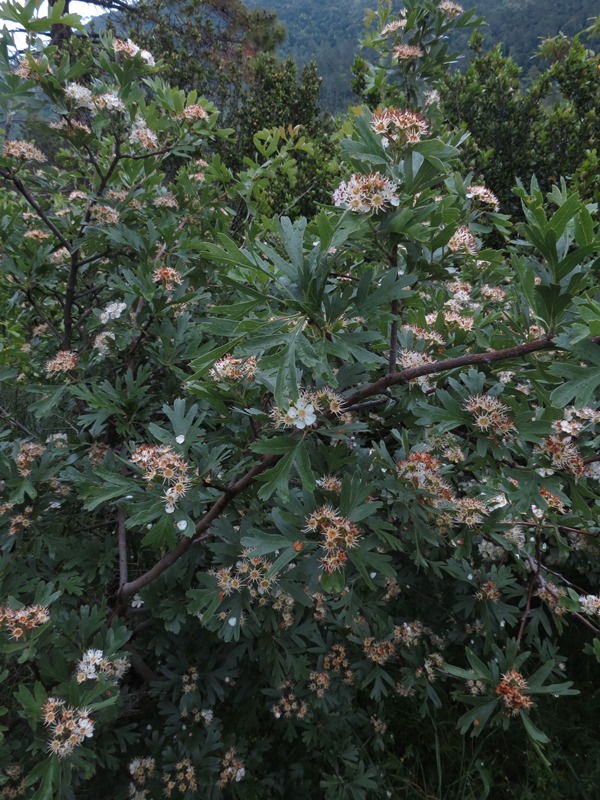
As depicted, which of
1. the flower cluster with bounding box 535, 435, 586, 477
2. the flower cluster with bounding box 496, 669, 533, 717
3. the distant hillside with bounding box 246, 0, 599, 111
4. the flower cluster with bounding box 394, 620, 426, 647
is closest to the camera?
the flower cluster with bounding box 535, 435, 586, 477

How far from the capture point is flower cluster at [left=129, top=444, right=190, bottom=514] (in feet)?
3.80

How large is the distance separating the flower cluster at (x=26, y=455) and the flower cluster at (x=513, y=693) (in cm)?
169

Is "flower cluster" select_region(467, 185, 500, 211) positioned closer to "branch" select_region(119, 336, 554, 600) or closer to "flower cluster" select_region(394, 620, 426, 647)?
"branch" select_region(119, 336, 554, 600)

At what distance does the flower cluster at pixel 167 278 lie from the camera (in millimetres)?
1775

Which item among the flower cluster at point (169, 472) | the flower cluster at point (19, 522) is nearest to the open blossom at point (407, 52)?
the flower cluster at point (169, 472)

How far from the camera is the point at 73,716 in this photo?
1199mm

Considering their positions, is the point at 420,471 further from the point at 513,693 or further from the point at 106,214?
the point at 106,214

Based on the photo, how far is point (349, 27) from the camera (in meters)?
34.9

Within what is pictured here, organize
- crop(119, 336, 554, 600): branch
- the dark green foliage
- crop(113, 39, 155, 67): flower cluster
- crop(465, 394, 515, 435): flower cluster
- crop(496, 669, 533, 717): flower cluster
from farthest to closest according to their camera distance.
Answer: the dark green foliage < crop(113, 39, 155, 67): flower cluster < crop(496, 669, 533, 717): flower cluster < crop(465, 394, 515, 435): flower cluster < crop(119, 336, 554, 600): branch

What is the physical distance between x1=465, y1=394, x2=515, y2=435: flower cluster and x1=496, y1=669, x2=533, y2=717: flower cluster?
917 millimetres

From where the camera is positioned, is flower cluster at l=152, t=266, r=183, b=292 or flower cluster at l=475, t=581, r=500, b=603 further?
flower cluster at l=475, t=581, r=500, b=603

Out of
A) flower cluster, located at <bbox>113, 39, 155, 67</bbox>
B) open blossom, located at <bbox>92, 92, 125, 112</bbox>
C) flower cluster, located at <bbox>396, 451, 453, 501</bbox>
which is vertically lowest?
flower cluster, located at <bbox>396, 451, 453, 501</bbox>

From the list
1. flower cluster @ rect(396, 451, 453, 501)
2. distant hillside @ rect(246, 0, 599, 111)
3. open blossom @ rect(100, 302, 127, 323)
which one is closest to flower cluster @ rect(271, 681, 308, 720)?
flower cluster @ rect(396, 451, 453, 501)

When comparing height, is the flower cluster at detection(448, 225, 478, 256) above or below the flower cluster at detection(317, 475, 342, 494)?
above
